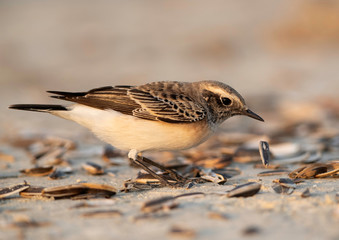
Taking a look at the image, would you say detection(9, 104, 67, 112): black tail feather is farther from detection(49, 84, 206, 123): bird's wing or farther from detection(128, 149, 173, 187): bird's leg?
detection(128, 149, 173, 187): bird's leg

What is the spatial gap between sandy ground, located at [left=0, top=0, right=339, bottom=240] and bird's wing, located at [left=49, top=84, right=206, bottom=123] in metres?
0.95

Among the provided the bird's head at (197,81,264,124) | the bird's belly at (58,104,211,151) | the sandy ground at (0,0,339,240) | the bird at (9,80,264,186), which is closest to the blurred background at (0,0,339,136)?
the sandy ground at (0,0,339,240)

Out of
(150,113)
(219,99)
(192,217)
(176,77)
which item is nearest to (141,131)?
(150,113)

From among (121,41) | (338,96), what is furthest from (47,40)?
(338,96)

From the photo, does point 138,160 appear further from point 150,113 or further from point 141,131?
point 150,113

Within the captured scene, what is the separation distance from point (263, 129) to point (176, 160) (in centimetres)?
346

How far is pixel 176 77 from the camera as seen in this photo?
52.7ft

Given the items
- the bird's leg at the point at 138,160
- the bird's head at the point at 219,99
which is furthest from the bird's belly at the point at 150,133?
the bird's head at the point at 219,99

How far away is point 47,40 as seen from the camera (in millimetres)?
20891

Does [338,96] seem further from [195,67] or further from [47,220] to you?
[47,220]

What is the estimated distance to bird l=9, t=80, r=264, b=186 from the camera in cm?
606

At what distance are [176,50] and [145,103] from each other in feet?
43.3

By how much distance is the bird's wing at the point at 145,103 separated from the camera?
618 cm

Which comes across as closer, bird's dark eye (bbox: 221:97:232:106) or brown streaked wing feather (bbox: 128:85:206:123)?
brown streaked wing feather (bbox: 128:85:206:123)
